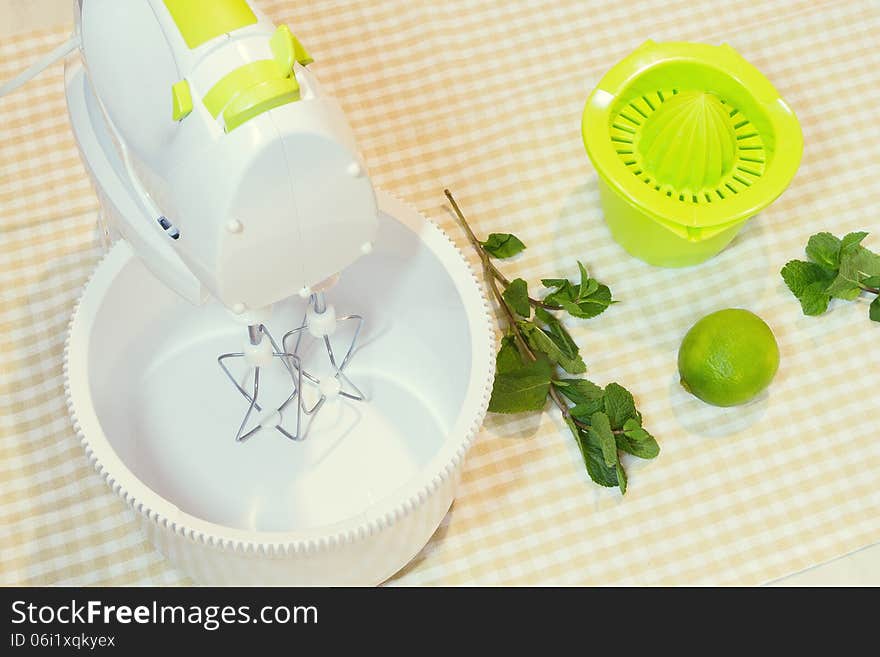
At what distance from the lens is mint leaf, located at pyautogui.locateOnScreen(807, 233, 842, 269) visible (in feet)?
3.04

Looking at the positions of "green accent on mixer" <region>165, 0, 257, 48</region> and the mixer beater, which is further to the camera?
A: the mixer beater

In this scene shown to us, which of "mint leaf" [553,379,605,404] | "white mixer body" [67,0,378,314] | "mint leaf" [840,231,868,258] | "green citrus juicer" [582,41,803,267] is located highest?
"white mixer body" [67,0,378,314]

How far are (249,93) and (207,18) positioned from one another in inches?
2.1

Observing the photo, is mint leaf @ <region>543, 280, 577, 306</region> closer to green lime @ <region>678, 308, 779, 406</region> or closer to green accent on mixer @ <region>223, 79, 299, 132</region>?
green lime @ <region>678, 308, 779, 406</region>

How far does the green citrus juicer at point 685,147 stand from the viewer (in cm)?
88

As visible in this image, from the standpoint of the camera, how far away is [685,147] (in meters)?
0.88

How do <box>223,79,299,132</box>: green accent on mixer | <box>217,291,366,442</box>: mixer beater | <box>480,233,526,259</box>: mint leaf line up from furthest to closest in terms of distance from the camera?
<box>480,233,526,259</box>: mint leaf
<box>217,291,366,442</box>: mixer beater
<box>223,79,299,132</box>: green accent on mixer

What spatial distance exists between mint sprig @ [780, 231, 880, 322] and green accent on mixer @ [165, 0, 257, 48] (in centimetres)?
50

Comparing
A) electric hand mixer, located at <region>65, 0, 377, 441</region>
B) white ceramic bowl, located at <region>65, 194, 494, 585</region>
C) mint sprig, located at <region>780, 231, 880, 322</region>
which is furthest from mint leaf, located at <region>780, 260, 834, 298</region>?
electric hand mixer, located at <region>65, 0, 377, 441</region>

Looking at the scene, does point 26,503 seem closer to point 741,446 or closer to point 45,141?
point 45,141

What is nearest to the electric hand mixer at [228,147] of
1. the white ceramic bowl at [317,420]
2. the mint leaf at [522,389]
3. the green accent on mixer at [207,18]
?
the green accent on mixer at [207,18]

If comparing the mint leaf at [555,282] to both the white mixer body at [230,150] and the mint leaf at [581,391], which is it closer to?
the mint leaf at [581,391]

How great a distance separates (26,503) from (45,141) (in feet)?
0.95
